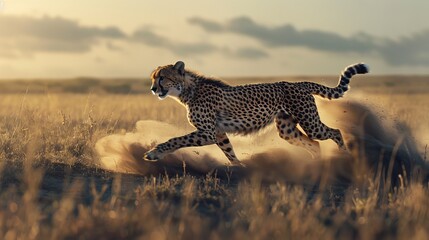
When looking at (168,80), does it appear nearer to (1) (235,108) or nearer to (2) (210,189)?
(1) (235,108)

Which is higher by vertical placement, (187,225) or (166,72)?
(166,72)

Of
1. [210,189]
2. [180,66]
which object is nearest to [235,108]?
[180,66]

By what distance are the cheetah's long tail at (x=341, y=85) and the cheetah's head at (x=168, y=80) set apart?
145 centimetres

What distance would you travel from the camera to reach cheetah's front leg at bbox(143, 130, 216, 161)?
8.42m

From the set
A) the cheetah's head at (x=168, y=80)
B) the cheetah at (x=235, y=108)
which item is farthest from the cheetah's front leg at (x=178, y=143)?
the cheetah's head at (x=168, y=80)

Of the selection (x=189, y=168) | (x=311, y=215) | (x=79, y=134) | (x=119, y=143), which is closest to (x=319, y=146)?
(x=189, y=168)

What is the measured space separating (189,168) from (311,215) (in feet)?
11.3

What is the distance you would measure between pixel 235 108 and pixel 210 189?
1.84 metres

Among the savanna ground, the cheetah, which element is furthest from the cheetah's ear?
the savanna ground

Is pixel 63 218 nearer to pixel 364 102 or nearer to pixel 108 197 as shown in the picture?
pixel 108 197

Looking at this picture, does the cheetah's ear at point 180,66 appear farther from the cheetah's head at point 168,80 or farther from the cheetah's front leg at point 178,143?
the cheetah's front leg at point 178,143

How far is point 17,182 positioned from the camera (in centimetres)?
769

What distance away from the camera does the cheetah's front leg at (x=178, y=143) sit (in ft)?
27.6

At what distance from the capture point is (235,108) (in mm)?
9031
